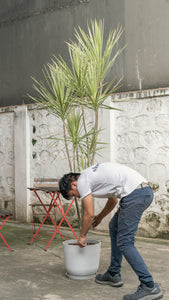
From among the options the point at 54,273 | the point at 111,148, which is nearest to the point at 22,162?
the point at 111,148

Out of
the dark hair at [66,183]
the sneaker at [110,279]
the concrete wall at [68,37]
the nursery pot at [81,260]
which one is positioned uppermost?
the concrete wall at [68,37]

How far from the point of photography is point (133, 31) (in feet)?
18.9

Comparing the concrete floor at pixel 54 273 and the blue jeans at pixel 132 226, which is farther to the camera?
the concrete floor at pixel 54 273

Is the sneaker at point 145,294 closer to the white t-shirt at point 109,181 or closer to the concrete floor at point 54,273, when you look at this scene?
the concrete floor at point 54,273

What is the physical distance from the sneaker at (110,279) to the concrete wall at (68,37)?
286 cm

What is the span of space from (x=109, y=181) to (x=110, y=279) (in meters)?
0.93

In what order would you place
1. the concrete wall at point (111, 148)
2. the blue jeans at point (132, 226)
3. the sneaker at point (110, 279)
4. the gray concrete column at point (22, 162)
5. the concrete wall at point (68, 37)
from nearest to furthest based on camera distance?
the blue jeans at point (132, 226)
the sneaker at point (110, 279)
the concrete wall at point (111, 148)
the concrete wall at point (68, 37)
the gray concrete column at point (22, 162)

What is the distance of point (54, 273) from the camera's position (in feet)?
12.8

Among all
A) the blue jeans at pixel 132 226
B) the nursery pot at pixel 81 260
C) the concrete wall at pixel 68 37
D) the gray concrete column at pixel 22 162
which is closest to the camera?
the blue jeans at pixel 132 226

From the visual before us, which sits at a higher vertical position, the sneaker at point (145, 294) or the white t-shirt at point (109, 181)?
the white t-shirt at point (109, 181)

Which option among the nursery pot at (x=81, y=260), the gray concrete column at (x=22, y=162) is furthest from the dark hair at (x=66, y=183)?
the gray concrete column at (x=22, y=162)

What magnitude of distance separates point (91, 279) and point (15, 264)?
3.14ft

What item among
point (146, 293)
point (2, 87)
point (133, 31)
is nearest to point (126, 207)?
point (146, 293)

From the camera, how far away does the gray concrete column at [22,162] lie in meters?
6.94
